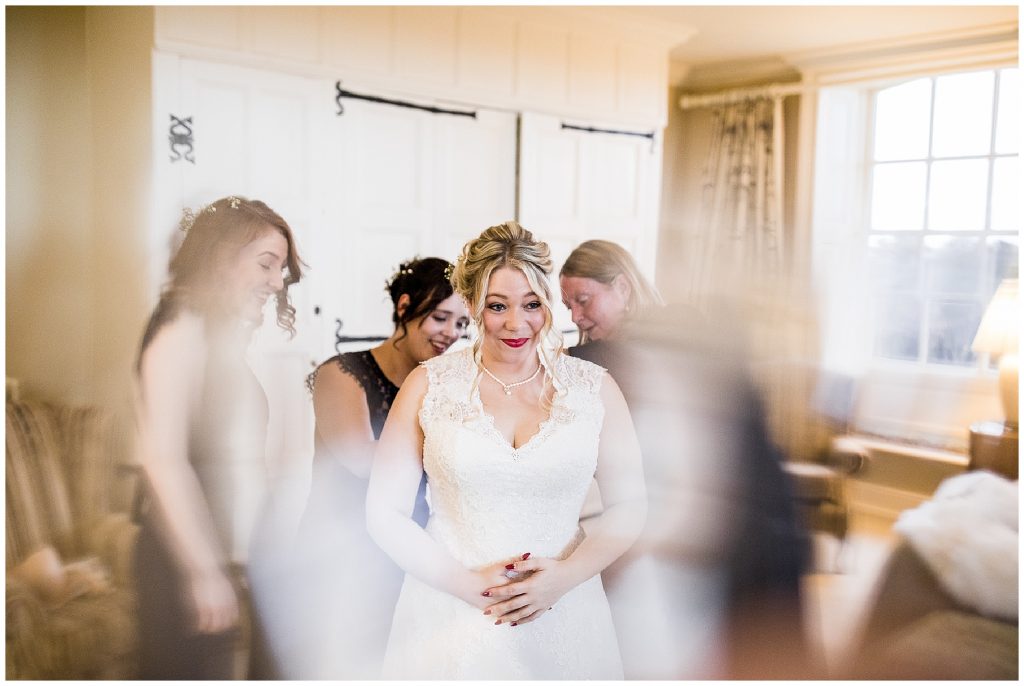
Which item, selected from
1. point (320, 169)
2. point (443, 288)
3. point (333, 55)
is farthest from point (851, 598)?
point (333, 55)

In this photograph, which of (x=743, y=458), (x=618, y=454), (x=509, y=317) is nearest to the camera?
(x=509, y=317)

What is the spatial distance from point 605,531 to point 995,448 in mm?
1038

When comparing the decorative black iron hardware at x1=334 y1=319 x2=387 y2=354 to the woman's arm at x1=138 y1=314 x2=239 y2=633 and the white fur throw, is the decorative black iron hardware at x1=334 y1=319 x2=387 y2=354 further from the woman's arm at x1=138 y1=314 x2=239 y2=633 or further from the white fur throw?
the white fur throw

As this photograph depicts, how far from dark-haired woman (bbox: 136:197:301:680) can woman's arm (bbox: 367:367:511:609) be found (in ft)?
0.95

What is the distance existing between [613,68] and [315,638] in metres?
1.59

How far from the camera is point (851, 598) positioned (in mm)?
2020

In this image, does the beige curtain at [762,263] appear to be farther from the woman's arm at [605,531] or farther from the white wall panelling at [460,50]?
the woman's arm at [605,531]

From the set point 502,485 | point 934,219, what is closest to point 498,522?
point 502,485

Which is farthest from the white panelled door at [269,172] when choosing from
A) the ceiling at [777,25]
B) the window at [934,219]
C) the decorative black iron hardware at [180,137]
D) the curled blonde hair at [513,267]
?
the window at [934,219]

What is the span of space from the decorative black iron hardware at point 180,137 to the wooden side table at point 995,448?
2.01 m

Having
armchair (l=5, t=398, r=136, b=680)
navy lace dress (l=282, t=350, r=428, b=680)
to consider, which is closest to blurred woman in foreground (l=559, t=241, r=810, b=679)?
navy lace dress (l=282, t=350, r=428, b=680)

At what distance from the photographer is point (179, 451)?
1.80 meters

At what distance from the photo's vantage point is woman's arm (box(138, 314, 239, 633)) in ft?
5.84

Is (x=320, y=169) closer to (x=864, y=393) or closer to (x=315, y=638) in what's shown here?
(x=315, y=638)
